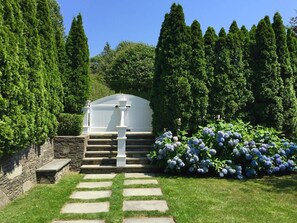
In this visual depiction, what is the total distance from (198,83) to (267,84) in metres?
2.10

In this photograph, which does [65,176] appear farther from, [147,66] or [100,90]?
[147,66]

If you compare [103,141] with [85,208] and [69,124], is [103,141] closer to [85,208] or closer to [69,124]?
[69,124]

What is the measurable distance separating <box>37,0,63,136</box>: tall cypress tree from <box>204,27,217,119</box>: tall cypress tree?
3839 millimetres

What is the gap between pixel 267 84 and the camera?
27.8 ft

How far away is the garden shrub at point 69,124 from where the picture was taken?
297 inches

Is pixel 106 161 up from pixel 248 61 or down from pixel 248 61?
down

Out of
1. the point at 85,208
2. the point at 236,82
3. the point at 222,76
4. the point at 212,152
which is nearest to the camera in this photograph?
the point at 85,208

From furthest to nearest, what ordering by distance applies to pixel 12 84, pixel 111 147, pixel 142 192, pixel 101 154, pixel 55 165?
1. pixel 111 147
2. pixel 101 154
3. pixel 55 165
4. pixel 142 192
5. pixel 12 84

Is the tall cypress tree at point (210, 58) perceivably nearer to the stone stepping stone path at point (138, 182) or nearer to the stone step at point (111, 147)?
the stone step at point (111, 147)

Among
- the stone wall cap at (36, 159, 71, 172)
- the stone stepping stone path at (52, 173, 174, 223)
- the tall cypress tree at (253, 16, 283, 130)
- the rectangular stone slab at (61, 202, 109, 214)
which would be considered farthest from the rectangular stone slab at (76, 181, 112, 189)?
the tall cypress tree at (253, 16, 283, 130)

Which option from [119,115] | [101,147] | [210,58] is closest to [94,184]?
[101,147]

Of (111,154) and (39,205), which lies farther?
(111,154)

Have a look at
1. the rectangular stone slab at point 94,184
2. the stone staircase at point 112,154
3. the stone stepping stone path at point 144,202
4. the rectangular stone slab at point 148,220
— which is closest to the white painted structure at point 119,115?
the stone staircase at point 112,154

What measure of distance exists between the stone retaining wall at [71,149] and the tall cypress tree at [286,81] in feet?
18.4
